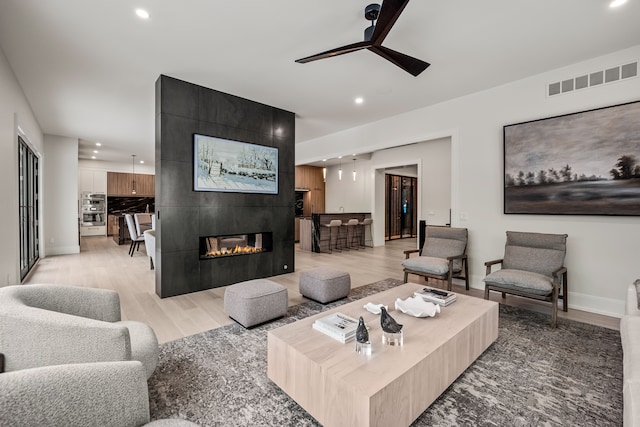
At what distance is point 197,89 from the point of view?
13.7ft

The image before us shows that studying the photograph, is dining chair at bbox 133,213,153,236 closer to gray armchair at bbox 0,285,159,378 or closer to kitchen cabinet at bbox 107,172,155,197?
kitchen cabinet at bbox 107,172,155,197

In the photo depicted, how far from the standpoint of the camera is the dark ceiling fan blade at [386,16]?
2.05m

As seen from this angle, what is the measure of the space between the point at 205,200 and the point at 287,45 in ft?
7.81

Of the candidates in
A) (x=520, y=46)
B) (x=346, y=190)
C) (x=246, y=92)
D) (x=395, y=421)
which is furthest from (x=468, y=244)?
(x=346, y=190)

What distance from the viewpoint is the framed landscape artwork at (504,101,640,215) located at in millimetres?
3227

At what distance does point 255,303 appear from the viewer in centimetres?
295

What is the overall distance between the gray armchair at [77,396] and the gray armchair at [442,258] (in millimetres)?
3549

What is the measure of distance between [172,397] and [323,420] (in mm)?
1026

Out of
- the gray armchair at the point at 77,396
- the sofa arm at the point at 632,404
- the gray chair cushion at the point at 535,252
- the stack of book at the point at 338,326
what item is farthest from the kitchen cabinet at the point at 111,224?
the sofa arm at the point at 632,404

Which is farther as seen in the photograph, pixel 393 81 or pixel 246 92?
pixel 246 92

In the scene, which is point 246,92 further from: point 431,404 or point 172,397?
point 431,404

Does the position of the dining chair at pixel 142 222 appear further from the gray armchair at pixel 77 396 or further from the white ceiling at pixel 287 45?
the gray armchair at pixel 77 396

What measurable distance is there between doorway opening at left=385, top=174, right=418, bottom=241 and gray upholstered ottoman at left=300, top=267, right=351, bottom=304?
6.61 meters

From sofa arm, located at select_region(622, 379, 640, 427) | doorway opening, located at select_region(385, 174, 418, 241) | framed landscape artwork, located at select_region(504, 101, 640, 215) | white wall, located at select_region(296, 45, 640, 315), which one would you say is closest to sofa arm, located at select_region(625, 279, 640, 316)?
white wall, located at select_region(296, 45, 640, 315)
